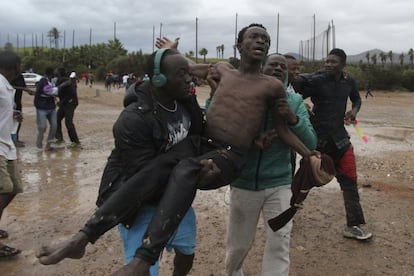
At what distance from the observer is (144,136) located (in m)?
2.46

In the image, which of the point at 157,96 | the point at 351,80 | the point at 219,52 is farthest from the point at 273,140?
the point at 219,52

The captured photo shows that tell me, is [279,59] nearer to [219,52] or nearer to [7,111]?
[7,111]

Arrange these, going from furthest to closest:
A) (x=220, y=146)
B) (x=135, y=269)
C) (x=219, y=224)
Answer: (x=219, y=224), (x=220, y=146), (x=135, y=269)

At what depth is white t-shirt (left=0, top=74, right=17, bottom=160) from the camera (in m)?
4.30

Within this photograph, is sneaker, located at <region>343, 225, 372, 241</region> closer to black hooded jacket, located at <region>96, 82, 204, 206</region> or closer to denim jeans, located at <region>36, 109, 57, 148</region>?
black hooded jacket, located at <region>96, 82, 204, 206</region>

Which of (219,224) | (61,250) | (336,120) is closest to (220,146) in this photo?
(61,250)

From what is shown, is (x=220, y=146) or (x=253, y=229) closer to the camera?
(x=220, y=146)

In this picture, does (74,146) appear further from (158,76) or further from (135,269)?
(135,269)

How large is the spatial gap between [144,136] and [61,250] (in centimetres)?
72

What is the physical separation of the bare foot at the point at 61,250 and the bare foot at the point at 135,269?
11.1 inches

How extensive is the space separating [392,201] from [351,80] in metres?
2.26

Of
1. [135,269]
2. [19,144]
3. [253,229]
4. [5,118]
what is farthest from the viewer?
[19,144]

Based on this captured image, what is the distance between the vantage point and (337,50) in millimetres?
4922

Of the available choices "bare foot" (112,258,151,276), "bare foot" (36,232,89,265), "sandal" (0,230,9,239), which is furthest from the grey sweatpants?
"sandal" (0,230,9,239)
